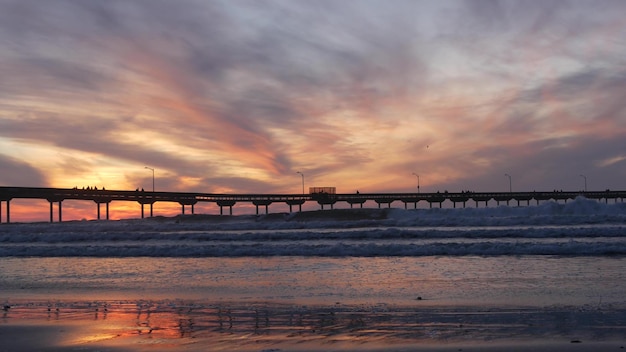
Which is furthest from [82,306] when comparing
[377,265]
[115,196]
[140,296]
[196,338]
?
[115,196]

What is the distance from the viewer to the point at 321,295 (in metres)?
11.2

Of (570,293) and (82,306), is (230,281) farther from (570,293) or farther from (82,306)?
(570,293)

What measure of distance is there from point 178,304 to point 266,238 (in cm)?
1897

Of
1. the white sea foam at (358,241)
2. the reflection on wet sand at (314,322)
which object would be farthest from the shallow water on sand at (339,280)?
the white sea foam at (358,241)

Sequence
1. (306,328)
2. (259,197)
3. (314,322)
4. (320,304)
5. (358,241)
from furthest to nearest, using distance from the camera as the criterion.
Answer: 1. (259,197)
2. (358,241)
3. (320,304)
4. (314,322)
5. (306,328)

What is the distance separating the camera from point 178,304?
10531mm

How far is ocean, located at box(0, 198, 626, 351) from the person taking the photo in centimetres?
766

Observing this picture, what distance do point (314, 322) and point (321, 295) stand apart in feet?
8.66

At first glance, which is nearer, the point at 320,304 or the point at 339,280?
the point at 320,304

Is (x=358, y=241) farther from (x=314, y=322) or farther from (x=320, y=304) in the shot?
(x=314, y=322)

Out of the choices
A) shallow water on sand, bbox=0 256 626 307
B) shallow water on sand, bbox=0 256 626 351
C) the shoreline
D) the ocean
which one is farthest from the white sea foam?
the shoreline

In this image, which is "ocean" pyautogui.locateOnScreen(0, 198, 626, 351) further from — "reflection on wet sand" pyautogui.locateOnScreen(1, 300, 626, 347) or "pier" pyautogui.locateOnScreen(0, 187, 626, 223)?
"pier" pyautogui.locateOnScreen(0, 187, 626, 223)

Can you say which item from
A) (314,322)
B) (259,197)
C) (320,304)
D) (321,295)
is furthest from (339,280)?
(259,197)

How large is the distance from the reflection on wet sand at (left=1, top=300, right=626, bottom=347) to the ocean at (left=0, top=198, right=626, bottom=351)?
0.03m
